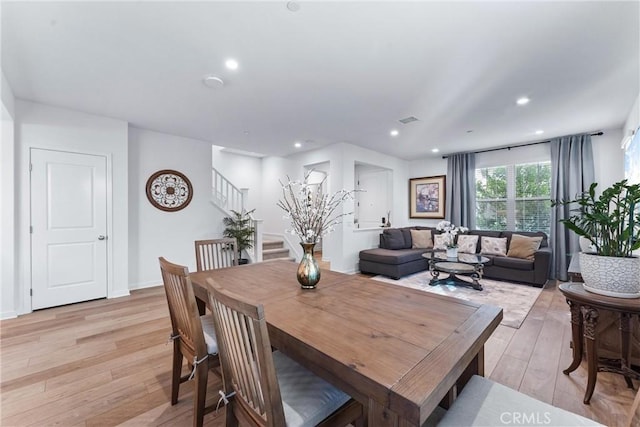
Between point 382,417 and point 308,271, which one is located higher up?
point 308,271

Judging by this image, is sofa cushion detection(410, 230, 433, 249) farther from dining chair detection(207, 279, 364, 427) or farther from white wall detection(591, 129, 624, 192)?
dining chair detection(207, 279, 364, 427)

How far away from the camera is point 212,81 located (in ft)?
9.01

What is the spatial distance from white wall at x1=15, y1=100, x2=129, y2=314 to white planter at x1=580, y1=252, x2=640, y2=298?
517 centimetres

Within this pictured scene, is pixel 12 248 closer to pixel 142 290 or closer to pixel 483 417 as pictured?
pixel 142 290

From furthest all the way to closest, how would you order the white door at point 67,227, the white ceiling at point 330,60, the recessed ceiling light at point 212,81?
the white door at point 67,227, the recessed ceiling light at point 212,81, the white ceiling at point 330,60

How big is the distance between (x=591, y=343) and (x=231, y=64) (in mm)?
3486

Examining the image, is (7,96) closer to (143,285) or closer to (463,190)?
(143,285)

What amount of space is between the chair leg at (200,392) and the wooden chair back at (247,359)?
337 millimetres

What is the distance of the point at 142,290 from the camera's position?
4211 millimetres

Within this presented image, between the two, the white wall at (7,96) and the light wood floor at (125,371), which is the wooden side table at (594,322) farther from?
the white wall at (7,96)

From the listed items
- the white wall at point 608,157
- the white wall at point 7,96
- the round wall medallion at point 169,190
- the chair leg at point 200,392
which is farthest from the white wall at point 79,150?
the white wall at point 608,157

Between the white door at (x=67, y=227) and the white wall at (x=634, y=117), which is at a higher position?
the white wall at (x=634, y=117)

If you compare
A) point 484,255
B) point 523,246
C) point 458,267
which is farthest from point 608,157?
point 458,267

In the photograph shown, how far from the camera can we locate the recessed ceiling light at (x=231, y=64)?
2.42 m
